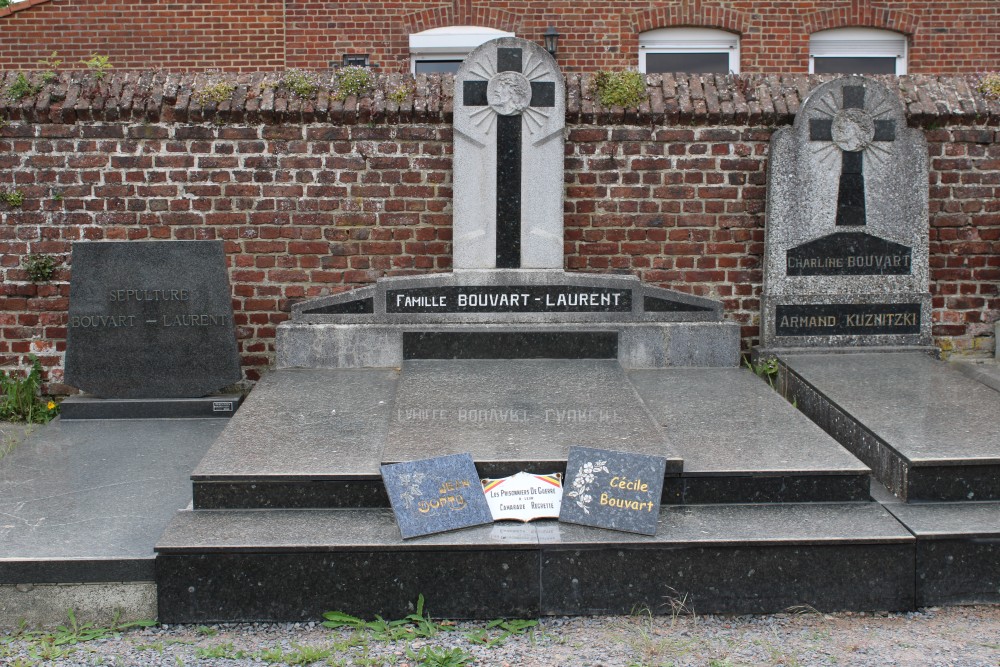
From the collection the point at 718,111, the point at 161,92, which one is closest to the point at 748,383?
the point at 718,111

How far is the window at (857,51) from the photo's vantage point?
11062 mm

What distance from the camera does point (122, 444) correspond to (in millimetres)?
5090

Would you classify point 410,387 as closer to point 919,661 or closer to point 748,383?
point 748,383

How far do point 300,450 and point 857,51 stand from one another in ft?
31.1

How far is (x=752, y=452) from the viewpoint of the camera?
13.7 ft

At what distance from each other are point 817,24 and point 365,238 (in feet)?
23.4

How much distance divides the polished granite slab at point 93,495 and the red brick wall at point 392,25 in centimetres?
647

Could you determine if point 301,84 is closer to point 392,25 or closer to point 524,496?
point 524,496

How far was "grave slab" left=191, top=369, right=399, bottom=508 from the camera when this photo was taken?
3900 mm

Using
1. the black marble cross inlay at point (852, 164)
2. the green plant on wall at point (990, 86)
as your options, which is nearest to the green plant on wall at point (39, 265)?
the black marble cross inlay at point (852, 164)

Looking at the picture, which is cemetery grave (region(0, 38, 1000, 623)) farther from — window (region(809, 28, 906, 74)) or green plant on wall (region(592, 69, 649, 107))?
window (region(809, 28, 906, 74))

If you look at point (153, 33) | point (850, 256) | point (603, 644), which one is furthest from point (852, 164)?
point (153, 33)

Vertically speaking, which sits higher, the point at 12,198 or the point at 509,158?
the point at 509,158

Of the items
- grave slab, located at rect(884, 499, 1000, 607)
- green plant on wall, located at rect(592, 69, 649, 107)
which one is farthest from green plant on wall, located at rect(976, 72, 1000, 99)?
grave slab, located at rect(884, 499, 1000, 607)
